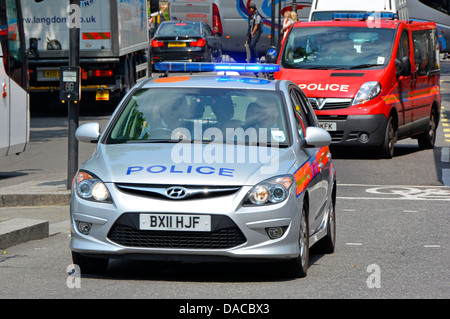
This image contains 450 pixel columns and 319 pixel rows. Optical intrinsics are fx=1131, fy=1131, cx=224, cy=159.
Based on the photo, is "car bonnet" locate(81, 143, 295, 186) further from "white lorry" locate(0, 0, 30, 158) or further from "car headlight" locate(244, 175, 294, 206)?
"white lorry" locate(0, 0, 30, 158)

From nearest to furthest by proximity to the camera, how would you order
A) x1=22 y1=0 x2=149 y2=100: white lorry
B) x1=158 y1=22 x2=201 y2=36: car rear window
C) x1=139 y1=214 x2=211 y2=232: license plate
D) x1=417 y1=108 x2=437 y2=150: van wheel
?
x1=139 y1=214 x2=211 y2=232: license plate < x1=417 y1=108 x2=437 y2=150: van wheel < x1=22 y1=0 x2=149 y2=100: white lorry < x1=158 y1=22 x2=201 y2=36: car rear window

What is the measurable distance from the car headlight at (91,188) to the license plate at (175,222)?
0.31m

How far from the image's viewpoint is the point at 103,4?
25.8m

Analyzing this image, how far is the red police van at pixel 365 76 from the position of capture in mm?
17625

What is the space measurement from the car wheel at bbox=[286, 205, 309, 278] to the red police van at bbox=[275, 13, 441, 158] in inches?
373

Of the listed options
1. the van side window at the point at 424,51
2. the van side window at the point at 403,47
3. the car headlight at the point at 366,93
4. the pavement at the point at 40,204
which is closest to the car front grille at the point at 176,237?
the pavement at the point at 40,204

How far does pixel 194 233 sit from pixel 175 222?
5.9 inches

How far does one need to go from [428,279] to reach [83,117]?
60.8 feet

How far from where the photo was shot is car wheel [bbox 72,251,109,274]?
800 cm

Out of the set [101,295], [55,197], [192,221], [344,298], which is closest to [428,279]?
[344,298]

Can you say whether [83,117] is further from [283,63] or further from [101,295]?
[101,295]

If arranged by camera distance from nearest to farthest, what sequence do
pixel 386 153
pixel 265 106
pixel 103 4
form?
pixel 265 106, pixel 386 153, pixel 103 4

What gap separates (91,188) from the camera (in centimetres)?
775

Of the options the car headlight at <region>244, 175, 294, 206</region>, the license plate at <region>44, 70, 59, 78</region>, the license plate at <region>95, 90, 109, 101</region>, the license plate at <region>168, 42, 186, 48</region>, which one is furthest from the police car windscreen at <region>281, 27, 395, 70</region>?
the license plate at <region>168, 42, 186, 48</region>
